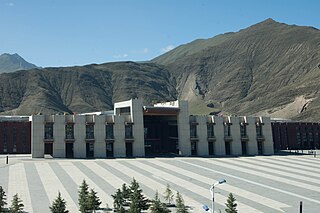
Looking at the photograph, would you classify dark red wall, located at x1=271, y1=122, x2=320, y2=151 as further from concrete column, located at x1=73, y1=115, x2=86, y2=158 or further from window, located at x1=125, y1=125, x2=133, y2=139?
concrete column, located at x1=73, y1=115, x2=86, y2=158

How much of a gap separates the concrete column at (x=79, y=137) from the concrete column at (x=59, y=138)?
2287mm

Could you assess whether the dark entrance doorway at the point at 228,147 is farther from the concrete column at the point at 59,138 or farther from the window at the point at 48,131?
the window at the point at 48,131

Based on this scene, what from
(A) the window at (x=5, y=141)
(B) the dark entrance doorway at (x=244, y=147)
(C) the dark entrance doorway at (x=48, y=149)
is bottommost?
(B) the dark entrance doorway at (x=244, y=147)

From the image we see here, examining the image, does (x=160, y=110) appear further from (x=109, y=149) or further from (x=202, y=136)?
(x=109, y=149)

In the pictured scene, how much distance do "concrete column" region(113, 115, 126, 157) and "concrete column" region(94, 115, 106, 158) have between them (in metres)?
2.24

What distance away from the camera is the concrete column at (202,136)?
81750 millimetres

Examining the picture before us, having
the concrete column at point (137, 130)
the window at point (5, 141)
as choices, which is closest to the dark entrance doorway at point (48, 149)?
the window at point (5, 141)

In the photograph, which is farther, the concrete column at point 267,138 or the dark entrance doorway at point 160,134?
the concrete column at point 267,138

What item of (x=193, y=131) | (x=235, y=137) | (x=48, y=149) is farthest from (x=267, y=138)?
(x=48, y=149)

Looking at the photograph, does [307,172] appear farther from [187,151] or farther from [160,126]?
[160,126]

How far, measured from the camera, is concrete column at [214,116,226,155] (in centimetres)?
8256

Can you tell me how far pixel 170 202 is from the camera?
133 feet

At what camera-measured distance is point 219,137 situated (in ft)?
272

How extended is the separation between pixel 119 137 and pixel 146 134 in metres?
11.3
